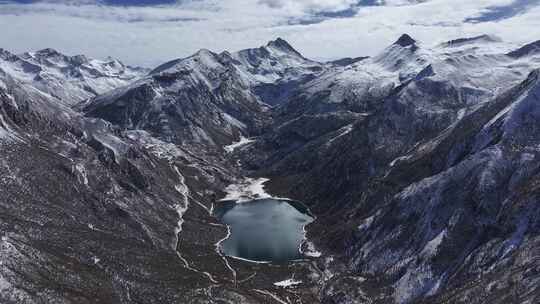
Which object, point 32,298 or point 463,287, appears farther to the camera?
point 463,287

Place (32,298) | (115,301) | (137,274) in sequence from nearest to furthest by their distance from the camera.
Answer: (32,298)
(115,301)
(137,274)

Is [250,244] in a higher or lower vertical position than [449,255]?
lower

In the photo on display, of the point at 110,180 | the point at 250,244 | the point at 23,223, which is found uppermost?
the point at 23,223

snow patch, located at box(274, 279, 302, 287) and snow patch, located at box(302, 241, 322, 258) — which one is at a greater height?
snow patch, located at box(274, 279, 302, 287)

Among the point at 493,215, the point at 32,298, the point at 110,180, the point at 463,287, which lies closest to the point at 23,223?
the point at 32,298

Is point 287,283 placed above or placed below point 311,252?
above

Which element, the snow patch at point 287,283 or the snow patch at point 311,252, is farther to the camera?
the snow patch at point 311,252

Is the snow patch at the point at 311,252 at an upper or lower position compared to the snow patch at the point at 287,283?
lower

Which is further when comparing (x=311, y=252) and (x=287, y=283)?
(x=311, y=252)

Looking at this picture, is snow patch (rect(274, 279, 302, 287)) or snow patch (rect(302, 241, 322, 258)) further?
snow patch (rect(302, 241, 322, 258))

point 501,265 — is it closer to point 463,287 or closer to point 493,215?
point 463,287

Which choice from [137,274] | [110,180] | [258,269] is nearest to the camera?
[137,274]
